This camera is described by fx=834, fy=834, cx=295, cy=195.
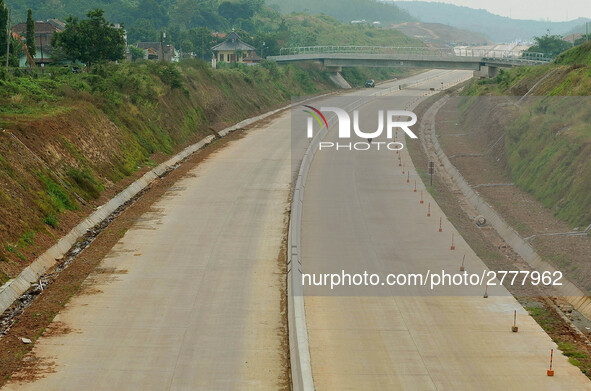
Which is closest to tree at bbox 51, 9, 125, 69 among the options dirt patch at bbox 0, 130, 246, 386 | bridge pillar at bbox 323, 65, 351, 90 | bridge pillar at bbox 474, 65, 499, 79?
dirt patch at bbox 0, 130, 246, 386

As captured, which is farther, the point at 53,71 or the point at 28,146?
the point at 53,71

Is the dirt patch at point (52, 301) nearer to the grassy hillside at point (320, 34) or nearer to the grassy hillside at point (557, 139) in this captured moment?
the grassy hillside at point (557, 139)

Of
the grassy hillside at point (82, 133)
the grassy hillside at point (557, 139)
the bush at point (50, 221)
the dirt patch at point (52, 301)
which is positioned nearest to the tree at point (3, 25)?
the grassy hillside at point (82, 133)

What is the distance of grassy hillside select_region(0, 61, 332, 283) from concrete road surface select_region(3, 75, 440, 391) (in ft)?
9.64

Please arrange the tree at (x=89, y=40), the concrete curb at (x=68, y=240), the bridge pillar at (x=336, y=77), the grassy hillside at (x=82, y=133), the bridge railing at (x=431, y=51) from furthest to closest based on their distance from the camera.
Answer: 1. the bridge pillar at (x=336, y=77)
2. the bridge railing at (x=431, y=51)
3. the tree at (x=89, y=40)
4. the grassy hillside at (x=82, y=133)
5. the concrete curb at (x=68, y=240)

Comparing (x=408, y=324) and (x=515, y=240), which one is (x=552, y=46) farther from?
(x=408, y=324)

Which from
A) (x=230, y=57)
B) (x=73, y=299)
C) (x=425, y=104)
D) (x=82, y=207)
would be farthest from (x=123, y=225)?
(x=230, y=57)

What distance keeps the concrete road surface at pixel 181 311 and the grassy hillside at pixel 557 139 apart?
11.8 metres

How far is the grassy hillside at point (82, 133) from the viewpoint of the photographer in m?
30.2

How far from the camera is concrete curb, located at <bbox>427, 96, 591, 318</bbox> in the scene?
2502 centimetres

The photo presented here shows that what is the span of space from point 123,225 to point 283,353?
14626 mm

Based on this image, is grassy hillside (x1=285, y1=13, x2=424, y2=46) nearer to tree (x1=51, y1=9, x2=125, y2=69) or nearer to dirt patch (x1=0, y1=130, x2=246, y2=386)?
tree (x1=51, y1=9, x2=125, y2=69)

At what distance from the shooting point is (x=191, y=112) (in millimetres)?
62375

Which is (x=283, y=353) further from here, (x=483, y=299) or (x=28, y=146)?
(x=28, y=146)
